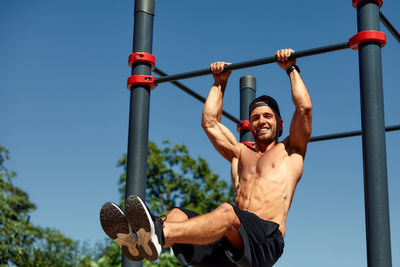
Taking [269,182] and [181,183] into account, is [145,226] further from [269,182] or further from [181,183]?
[181,183]

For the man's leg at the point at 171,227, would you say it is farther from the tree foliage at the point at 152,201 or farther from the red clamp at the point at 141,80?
the tree foliage at the point at 152,201

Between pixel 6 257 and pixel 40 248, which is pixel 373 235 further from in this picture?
pixel 40 248

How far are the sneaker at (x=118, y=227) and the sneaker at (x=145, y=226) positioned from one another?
0.28 ft

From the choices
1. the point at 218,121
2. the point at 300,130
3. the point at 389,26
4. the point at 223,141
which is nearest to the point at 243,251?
the point at 300,130

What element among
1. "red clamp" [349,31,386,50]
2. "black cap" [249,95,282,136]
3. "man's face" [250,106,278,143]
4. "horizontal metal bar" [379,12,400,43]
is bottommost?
"man's face" [250,106,278,143]

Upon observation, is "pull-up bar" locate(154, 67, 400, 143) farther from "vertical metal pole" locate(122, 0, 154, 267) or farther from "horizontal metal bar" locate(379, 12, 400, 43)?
"horizontal metal bar" locate(379, 12, 400, 43)

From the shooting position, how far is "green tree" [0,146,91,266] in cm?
1622

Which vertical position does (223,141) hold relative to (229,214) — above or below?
above

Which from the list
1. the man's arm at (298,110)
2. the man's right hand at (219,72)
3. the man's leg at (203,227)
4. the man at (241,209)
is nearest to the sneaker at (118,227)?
the man at (241,209)

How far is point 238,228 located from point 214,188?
50.6 feet

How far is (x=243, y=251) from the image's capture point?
12.9 ft


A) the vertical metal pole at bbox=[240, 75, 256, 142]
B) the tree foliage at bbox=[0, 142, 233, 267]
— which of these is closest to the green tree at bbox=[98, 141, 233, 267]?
the tree foliage at bbox=[0, 142, 233, 267]

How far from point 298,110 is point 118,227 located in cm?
166

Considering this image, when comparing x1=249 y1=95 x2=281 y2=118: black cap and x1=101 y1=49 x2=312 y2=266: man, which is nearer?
x1=101 y1=49 x2=312 y2=266: man
